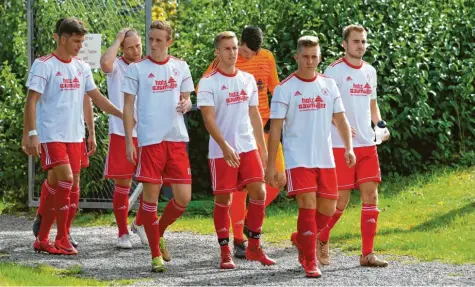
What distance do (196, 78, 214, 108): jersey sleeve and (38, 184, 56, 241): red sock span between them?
1911mm

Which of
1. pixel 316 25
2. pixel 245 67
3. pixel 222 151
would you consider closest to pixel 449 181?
pixel 316 25

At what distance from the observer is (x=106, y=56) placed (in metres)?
11.0

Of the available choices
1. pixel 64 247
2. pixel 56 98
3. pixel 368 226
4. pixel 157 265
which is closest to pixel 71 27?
pixel 56 98

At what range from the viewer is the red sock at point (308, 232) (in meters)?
9.19

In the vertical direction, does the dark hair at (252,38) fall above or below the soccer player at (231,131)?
above

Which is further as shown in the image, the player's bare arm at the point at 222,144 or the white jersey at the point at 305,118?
the player's bare arm at the point at 222,144

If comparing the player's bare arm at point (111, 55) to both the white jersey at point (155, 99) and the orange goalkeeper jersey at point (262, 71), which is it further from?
the white jersey at point (155, 99)

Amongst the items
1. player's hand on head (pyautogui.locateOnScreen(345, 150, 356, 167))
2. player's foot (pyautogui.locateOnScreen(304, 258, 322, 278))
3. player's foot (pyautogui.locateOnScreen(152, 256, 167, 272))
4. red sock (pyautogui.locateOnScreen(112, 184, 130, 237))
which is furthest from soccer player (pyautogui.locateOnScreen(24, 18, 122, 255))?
player's foot (pyautogui.locateOnScreen(304, 258, 322, 278))

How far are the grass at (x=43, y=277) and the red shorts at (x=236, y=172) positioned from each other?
1.16m

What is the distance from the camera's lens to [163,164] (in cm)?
969

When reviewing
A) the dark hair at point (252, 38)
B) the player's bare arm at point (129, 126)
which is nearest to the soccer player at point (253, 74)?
the dark hair at point (252, 38)

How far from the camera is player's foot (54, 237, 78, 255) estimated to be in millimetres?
10664

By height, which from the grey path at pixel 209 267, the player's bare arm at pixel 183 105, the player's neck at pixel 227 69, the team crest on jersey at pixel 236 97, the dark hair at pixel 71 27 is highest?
the dark hair at pixel 71 27

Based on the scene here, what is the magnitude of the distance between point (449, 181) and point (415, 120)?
82 centimetres
